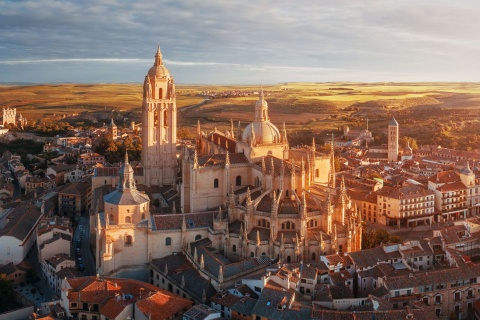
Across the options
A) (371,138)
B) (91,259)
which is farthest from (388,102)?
(91,259)

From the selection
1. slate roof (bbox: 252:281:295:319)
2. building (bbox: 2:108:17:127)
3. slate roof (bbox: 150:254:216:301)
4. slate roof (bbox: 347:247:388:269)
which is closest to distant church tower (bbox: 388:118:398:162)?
slate roof (bbox: 347:247:388:269)

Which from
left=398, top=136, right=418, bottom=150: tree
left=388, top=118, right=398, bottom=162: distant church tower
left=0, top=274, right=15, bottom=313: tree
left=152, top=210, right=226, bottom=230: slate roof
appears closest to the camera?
left=0, top=274, right=15, bottom=313: tree

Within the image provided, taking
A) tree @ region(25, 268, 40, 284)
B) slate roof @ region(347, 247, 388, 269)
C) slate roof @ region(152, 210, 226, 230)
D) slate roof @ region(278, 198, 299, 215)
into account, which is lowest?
tree @ region(25, 268, 40, 284)

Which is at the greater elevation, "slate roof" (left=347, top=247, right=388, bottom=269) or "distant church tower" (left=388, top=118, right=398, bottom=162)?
"distant church tower" (left=388, top=118, right=398, bottom=162)

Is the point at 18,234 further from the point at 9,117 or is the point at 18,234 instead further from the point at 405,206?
the point at 9,117

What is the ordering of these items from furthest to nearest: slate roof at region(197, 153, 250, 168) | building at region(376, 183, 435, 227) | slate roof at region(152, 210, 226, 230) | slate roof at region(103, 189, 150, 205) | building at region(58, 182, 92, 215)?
building at region(58, 182, 92, 215), building at region(376, 183, 435, 227), slate roof at region(197, 153, 250, 168), slate roof at region(152, 210, 226, 230), slate roof at region(103, 189, 150, 205)

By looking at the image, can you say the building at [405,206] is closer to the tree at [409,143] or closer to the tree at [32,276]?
the tree at [32,276]

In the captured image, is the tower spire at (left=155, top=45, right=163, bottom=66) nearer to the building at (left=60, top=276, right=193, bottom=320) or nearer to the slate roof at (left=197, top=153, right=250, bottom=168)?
the slate roof at (left=197, top=153, right=250, bottom=168)

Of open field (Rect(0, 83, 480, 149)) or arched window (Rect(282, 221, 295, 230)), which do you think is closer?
arched window (Rect(282, 221, 295, 230))
